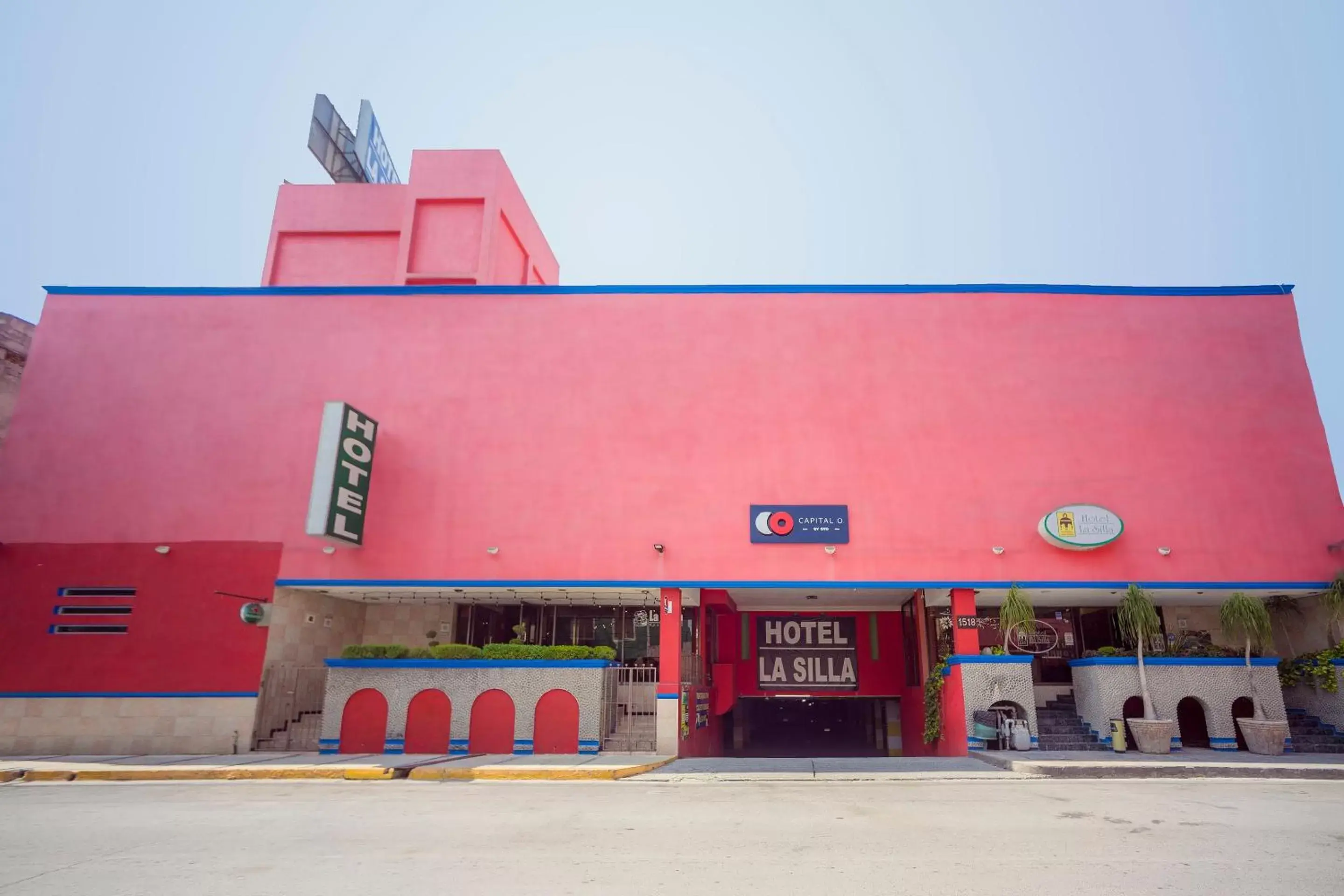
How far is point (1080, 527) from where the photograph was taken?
795 inches

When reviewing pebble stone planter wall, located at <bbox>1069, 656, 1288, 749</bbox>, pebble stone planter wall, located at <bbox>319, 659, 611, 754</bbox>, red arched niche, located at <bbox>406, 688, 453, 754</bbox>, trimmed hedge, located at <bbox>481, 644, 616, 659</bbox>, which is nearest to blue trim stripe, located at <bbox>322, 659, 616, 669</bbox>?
pebble stone planter wall, located at <bbox>319, 659, 611, 754</bbox>

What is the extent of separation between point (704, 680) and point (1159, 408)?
48.1ft

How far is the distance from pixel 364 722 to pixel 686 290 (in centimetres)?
1392

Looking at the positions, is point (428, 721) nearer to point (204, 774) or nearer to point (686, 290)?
point (204, 774)

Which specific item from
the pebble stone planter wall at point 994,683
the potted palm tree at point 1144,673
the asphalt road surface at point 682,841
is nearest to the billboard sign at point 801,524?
the pebble stone planter wall at point 994,683

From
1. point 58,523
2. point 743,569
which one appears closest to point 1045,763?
point 743,569

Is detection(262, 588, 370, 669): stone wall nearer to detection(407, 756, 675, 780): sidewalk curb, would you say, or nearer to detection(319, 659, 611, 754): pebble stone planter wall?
detection(319, 659, 611, 754): pebble stone planter wall

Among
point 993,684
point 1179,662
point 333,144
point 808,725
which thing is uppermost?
point 333,144

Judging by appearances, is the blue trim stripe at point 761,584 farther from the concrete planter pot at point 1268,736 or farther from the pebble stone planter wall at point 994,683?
the concrete planter pot at point 1268,736

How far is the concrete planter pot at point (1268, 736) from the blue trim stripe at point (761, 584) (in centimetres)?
339

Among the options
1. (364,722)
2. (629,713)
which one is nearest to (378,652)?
(364,722)

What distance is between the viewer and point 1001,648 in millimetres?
20172

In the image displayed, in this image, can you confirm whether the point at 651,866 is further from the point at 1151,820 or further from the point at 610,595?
the point at 610,595

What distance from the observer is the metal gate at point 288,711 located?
790 inches
